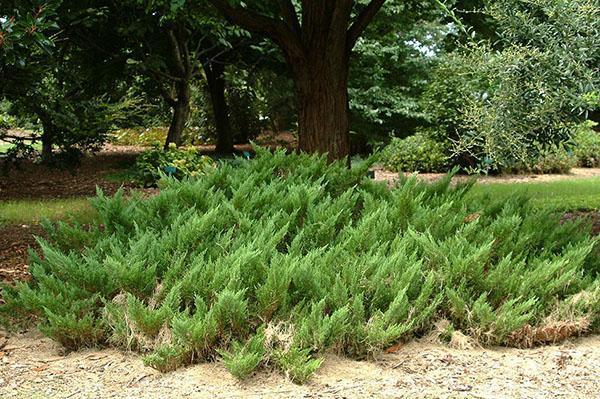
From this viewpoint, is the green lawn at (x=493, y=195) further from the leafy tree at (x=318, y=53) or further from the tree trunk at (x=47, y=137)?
the leafy tree at (x=318, y=53)

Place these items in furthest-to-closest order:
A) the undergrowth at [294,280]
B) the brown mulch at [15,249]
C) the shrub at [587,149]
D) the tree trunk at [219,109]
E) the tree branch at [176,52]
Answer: the tree trunk at [219,109]
the shrub at [587,149]
the tree branch at [176,52]
the brown mulch at [15,249]
the undergrowth at [294,280]

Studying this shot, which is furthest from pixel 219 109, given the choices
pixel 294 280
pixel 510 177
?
pixel 294 280

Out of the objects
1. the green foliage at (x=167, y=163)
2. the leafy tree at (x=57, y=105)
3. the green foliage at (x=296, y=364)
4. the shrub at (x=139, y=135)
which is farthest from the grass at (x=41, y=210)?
the shrub at (x=139, y=135)

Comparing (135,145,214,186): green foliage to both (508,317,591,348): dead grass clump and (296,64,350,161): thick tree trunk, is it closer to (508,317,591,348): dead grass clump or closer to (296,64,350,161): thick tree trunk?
(296,64,350,161): thick tree trunk

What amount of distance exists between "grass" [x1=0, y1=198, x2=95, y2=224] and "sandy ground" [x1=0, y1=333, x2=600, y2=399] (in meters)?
4.33

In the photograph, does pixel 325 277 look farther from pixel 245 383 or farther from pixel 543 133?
pixel 543 133

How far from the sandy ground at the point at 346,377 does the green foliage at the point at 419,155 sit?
1138cm

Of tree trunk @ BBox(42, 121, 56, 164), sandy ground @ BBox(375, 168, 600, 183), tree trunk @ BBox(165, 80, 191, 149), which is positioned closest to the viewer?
tree trunk @ BBox(42, 121, 56, 164)

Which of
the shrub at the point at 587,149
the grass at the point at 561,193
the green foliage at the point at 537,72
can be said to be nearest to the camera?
the green foliage at the point at 537,72

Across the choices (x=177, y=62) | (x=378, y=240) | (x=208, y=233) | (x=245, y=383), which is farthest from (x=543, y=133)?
(x=177, y=62)

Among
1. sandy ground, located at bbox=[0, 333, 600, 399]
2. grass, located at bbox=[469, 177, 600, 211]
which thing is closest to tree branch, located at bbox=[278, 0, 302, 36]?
grass, located at bbox=[469, 177, 600, 211]

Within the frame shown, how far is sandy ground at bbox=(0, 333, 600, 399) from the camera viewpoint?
10.5 feet

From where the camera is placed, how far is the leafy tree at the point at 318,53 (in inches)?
311

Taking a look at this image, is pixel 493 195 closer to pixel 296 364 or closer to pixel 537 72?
pixel 537 72
